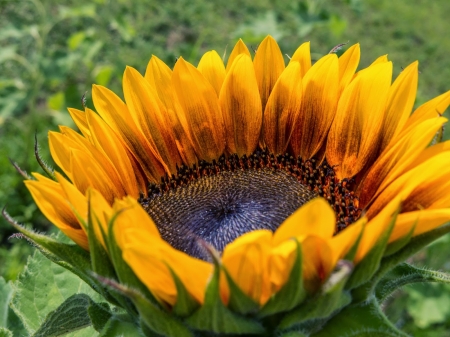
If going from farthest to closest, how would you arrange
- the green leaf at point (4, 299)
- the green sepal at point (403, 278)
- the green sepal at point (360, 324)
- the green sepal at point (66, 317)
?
the green leaf at point (4, 299) → the green sepal at point (66, 317) → the green sepal at point (403, 278) → the green sepal at point (360, 324)

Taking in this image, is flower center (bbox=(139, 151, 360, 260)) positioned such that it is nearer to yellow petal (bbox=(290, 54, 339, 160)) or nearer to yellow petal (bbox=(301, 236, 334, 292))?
yellow petal (bbox=(290, 54, 339, 160))

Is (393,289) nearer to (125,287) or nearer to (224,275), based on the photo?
(224,275)

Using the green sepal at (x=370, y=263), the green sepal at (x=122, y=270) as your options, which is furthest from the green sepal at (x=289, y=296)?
the green sepal at (x=122, y=270)

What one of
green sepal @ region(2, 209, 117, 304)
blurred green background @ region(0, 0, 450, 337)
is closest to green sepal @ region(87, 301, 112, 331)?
green sepal @ region(2, 209, 117, 304)

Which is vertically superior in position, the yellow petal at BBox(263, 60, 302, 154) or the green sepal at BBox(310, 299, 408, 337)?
the yellow petal at BBox(263, 60, 302, 154)

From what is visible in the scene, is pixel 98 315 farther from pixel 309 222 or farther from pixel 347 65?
pixel 347 65

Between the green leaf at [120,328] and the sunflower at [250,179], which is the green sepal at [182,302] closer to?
the sunflower at [250,179]

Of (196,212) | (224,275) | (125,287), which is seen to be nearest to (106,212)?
(125,287)
